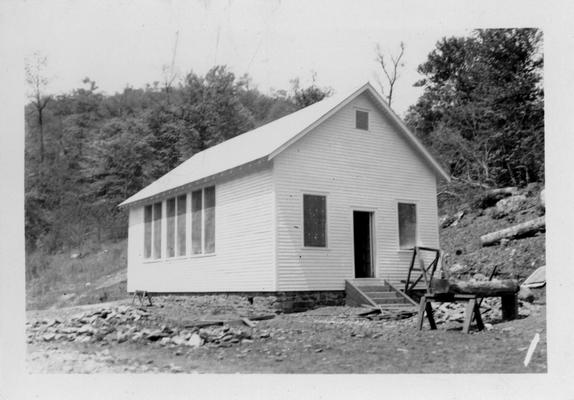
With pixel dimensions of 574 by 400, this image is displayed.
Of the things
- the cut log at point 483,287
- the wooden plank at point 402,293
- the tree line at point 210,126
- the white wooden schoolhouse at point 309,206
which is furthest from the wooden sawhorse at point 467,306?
the tree line at point 210,126

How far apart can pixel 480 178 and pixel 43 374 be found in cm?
2436

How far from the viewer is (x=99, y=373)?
9289mm

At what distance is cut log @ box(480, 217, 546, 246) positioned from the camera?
19.7 metres

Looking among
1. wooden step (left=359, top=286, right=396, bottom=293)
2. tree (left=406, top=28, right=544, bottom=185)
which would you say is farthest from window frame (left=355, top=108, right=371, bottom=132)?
tree (left=406, top=28, right=544, bottom=185)

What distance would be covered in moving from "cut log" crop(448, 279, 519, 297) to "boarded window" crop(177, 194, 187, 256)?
396 inches

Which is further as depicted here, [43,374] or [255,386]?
[43,374]

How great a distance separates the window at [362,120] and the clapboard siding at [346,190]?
0.13m

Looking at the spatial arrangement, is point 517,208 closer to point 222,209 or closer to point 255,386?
point 222,209

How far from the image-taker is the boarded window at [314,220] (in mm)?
16219

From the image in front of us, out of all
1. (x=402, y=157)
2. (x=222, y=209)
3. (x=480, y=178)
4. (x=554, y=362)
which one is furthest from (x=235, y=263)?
(x=480, y=178)

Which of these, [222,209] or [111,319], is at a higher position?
[222,209]

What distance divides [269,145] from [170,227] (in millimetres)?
5493

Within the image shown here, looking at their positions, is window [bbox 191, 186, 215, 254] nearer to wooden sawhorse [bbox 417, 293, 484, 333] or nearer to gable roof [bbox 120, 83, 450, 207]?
gable roof [bbox 120, 83, 450, 207]

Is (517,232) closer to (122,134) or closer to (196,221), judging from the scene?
(196,221)
